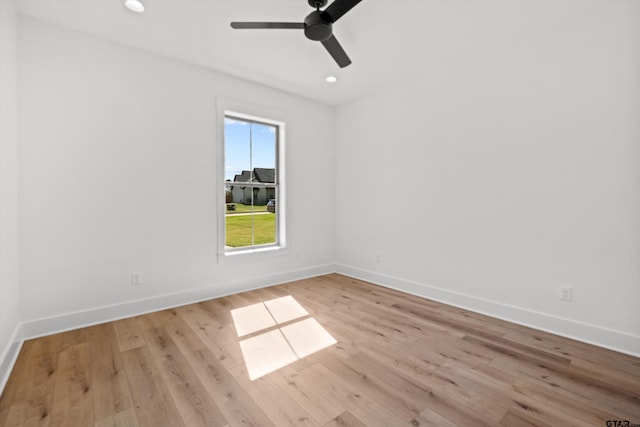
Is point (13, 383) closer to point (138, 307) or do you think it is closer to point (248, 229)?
point (138, 307)

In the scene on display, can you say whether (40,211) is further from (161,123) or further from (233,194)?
(233,194)

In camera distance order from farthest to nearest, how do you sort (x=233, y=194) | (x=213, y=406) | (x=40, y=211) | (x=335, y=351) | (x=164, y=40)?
(x=233, y=194)
(x=164, y=40)
(x=40, y=211)
(x=335, y=351)
(x=213, y=406)

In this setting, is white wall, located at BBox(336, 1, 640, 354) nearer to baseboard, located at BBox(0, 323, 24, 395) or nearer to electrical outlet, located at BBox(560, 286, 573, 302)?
electrical outlet, located at BBox(560, 286, 573, 302)

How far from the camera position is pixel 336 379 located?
1831 mm

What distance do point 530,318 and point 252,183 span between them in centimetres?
344

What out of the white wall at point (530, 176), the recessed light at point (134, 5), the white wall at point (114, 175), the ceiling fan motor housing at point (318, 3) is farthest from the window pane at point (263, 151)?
the ceiling fan motor housing at point (318, 3)

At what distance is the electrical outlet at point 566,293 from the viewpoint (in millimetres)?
2416

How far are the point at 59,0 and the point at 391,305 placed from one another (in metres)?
4.01

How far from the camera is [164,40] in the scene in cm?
273

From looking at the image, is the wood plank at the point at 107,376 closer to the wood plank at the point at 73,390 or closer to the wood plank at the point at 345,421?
the wood plank at the point at 73,390

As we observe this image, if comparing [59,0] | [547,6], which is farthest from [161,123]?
[547,6]

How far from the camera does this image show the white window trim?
341cm

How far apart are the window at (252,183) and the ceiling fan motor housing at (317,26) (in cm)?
188

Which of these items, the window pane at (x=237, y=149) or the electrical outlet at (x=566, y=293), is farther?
the window pane at (x=237, y=149)
